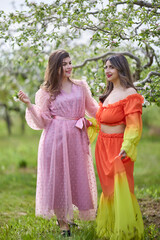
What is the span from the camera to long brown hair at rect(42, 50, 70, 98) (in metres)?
3.82

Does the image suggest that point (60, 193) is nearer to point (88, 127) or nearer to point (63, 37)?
point (88, 127)

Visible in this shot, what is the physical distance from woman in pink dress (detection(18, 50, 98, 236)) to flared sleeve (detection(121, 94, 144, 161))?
2.11ft

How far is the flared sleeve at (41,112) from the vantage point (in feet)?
12.6

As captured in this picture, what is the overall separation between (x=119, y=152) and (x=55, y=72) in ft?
3.69

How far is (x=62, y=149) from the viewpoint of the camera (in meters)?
3.81

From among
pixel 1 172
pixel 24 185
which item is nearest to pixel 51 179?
pixel 24 185

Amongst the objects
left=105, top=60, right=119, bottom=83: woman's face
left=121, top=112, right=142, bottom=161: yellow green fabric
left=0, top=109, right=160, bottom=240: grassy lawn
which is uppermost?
left=105, top=60, right=119, bottom=83: woman's face

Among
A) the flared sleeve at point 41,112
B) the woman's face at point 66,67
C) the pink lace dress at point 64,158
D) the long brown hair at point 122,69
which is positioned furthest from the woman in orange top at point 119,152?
the flared sleeve at point 41,112

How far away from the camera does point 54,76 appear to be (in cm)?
385

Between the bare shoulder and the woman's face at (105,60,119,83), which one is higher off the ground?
the woman's face at (105,60,119,83)

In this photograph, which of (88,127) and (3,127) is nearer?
(88,127)

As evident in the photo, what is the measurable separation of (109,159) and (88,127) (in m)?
0.65

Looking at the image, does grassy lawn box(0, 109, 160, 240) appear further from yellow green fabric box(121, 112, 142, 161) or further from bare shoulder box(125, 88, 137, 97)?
bare shoulder box(125, 88, 137, 97)

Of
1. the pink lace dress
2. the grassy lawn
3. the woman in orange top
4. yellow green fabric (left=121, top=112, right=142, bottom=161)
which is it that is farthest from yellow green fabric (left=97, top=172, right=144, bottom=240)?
the pink lace dress
